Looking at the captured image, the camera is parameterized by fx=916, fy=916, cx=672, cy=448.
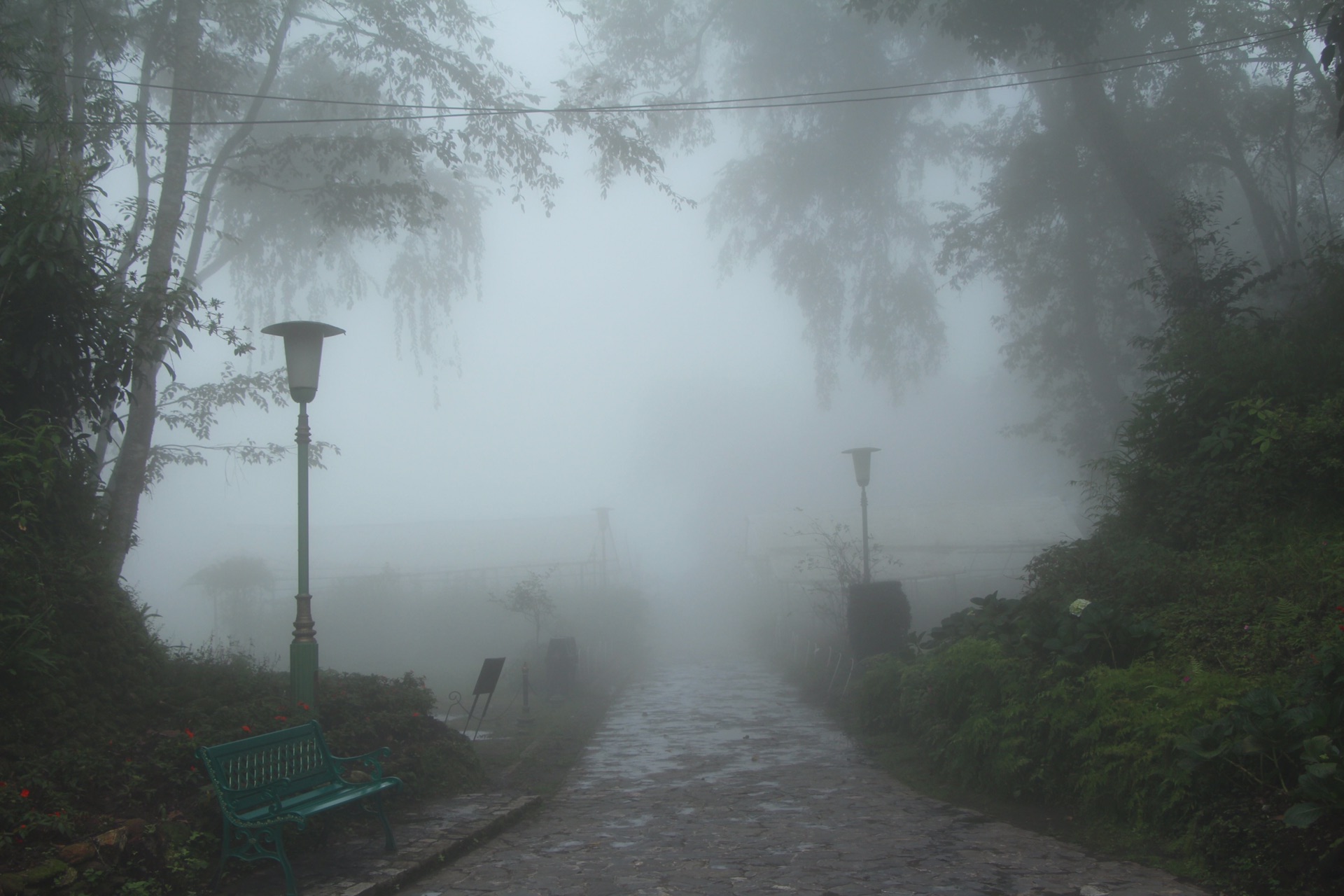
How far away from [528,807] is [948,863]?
3772mm

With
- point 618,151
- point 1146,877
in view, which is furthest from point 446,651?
point 1146,877

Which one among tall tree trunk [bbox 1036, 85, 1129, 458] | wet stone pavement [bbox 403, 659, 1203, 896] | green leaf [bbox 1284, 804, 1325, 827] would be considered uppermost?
tall tree trunk [bbox 1036, 85, 1129, 458]

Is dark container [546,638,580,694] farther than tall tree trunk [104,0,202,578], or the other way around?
dark container [546,638,580,694]

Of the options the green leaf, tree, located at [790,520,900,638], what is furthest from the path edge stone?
tree, located at [790,520,900,638]

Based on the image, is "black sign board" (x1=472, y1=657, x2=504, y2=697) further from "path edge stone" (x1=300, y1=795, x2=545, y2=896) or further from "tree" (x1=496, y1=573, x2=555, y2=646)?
"tree" (x1=496, y1=573, x2=555, y2=646)

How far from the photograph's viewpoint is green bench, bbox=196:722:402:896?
17.3 feet

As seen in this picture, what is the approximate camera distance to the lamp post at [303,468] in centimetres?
768

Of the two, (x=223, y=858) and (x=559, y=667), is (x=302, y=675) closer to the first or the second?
(x=223, y=858)

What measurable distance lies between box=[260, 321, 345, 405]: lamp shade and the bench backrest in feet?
10.8

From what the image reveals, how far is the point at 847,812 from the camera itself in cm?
751

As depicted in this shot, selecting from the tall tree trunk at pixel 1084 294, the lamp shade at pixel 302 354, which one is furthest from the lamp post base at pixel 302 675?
the tall tree trunk at pixel 1084 294

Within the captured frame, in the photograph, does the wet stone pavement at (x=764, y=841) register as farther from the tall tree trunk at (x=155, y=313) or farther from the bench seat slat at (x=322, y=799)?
the tall tree trunk at (x=155, y=313)

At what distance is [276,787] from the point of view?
18.4ft

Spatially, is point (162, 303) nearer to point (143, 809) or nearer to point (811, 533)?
point (143, 809)
